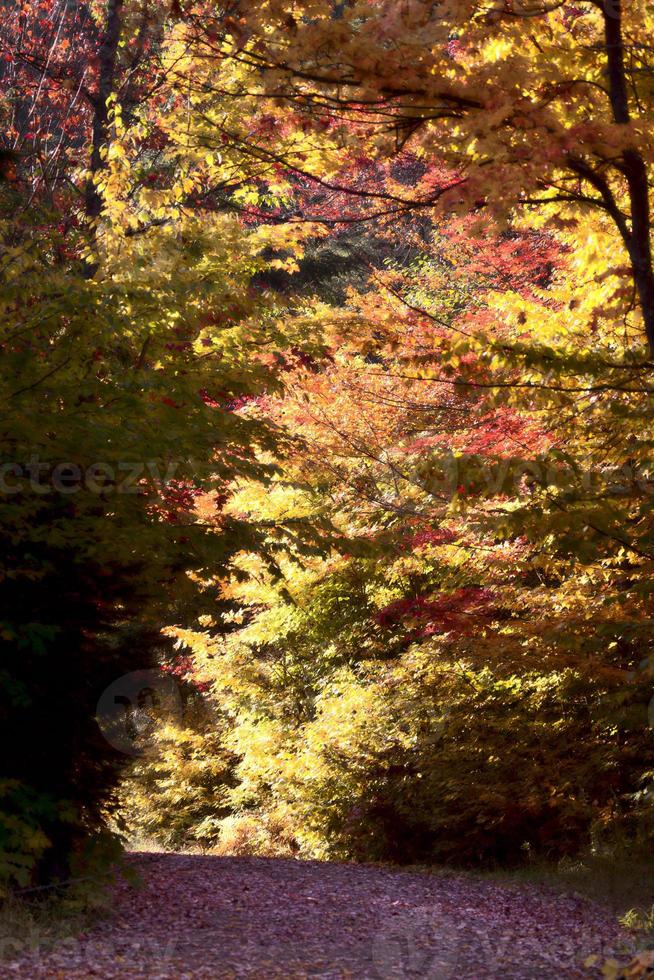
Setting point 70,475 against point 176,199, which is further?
point 176,199

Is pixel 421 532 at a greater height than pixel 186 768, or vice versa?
pixel 421 532

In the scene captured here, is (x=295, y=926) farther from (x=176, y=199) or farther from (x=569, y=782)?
(x=176, y=199)

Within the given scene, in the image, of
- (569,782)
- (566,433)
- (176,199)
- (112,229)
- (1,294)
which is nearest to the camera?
(1,294)

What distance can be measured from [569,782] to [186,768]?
8484 millimetres

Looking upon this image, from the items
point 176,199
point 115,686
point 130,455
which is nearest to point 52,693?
point 115,686

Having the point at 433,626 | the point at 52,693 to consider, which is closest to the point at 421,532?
the point at 433,626

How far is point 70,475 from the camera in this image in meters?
7.07

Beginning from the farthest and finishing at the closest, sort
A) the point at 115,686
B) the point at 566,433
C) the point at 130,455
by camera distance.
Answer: the point at 115,686
the point at 566,433
the point at 130,455

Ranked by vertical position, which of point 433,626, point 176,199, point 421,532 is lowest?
point 433,626

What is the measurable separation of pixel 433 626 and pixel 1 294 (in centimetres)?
539

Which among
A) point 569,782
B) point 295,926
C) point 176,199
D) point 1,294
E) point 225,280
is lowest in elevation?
point 295,926

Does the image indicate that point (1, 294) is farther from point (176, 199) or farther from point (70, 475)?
point (176, 199)

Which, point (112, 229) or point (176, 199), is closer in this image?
point (112, 229)

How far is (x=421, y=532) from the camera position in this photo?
30.9ft
